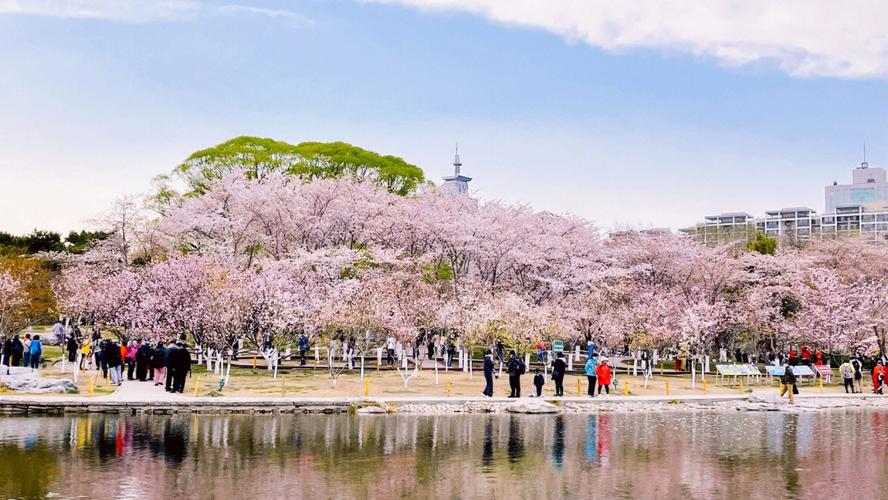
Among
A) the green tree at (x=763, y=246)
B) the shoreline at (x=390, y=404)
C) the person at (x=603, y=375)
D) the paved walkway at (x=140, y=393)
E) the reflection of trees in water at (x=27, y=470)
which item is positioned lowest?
the reflection of trees in water at (x=27, y=470)

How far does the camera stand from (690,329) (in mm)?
43844

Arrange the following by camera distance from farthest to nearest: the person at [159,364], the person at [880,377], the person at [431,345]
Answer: the person at [431,345] < the person at [880,377] < the person at [159,364]

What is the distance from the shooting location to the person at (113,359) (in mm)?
34062

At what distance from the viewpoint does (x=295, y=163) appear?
64.6 meters

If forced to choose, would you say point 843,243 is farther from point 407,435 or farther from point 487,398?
point 407,435

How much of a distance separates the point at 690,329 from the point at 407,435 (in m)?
24.2

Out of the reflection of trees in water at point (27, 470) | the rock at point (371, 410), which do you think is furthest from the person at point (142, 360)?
the reflection of trees in water at point (27, 470)

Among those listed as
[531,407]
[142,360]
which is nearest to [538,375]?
[531,407]

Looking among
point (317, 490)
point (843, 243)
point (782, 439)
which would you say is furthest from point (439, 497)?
point (843, 243)

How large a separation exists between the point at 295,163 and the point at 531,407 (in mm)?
38860

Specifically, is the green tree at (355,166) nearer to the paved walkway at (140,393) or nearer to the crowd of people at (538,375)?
the paved walkway at (140,393)

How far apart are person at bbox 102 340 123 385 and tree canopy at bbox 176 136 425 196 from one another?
28330 millimetres

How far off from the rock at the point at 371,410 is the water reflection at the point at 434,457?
102 cm

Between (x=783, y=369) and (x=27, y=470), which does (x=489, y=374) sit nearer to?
(x=783, y=369)
